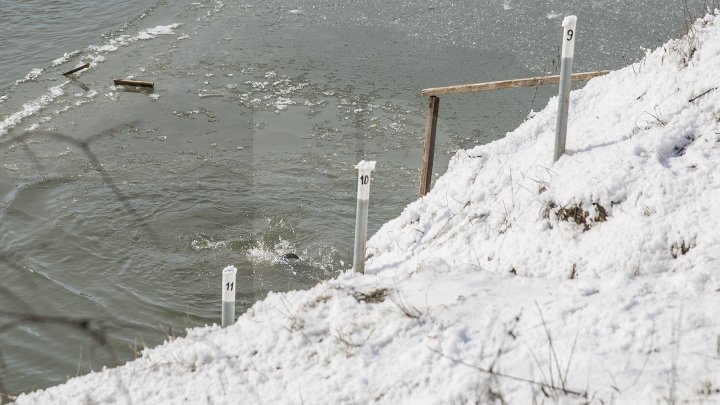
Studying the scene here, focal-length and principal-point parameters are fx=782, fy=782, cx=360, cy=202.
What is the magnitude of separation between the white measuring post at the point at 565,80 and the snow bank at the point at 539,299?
163mm

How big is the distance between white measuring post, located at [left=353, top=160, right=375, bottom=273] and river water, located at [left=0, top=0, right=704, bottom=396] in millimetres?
2489

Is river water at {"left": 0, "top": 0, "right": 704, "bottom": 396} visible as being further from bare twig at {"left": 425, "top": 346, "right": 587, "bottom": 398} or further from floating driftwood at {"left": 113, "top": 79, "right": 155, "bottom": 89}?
bare twig at {"left": 425, "top": 346, "right": 587, "bottom": 398}

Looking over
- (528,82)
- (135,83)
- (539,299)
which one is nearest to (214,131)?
(135,83)

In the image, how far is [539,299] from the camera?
17.7 feet

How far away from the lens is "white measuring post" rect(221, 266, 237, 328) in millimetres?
6305

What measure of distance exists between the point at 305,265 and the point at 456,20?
996 centimetres

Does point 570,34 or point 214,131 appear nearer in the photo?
point 570,34

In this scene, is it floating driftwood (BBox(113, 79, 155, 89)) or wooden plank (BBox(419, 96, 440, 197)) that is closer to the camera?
wooden plank (BBox(419, 96, 440, 197))

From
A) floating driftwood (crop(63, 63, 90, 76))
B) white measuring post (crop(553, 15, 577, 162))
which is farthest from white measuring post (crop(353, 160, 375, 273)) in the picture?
floating driftwood (crop(63, 63, 90, 76))

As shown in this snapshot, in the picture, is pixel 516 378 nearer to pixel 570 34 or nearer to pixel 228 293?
pixel 228 293

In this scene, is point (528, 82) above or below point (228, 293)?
above

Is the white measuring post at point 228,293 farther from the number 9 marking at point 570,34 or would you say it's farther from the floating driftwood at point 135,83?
the floating driftwood at point 135,83

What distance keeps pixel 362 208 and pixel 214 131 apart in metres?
8.96

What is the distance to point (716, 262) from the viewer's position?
16.7ft
